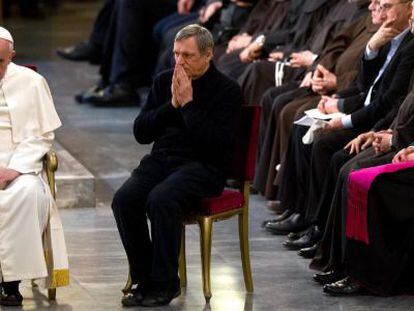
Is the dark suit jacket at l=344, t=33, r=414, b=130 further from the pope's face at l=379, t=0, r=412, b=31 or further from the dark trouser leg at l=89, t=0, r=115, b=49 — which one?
the dark trouser leg at l=89, t=0, r=115, b=49

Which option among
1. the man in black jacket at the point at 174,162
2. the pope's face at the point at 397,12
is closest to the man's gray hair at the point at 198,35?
the man in black jacket at the point at 174,162

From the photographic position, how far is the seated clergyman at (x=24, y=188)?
22.7 ft

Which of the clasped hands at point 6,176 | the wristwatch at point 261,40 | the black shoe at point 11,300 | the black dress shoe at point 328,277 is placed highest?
the clasped hands at point 6,176

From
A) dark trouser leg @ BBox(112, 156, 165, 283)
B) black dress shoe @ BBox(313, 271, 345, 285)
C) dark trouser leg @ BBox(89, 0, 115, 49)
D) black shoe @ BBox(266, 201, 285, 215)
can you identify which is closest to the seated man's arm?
dark trouser leg @ BBox(112, 156, 165, 283)

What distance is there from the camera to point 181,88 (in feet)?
23.0

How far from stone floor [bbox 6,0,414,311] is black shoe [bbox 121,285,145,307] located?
52 mm

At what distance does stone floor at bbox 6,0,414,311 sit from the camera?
277 inches

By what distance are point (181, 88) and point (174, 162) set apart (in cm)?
38

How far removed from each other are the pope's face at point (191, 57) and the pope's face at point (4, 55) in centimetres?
79

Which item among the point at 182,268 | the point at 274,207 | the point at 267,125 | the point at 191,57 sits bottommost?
the point at 274,207

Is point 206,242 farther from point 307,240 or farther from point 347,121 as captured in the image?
point 347,121

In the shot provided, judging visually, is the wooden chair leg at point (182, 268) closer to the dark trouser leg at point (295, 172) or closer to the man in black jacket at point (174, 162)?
the man in black jacket at point (174, 162)

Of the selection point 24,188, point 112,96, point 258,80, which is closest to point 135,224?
point 24,188

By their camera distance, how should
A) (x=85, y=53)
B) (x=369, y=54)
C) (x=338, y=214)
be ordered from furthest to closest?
(x=85, y=53) → (x=369, y=54) → (x=338, y=214)
